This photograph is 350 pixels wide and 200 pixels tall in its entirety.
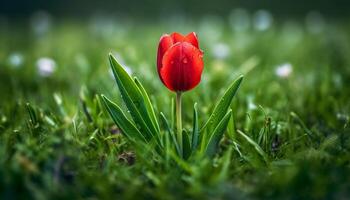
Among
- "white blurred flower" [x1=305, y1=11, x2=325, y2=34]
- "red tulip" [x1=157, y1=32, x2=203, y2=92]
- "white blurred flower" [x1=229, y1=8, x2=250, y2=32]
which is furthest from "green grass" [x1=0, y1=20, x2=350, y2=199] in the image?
"white blurred flower" [x1=229, y1=8, x2=250, y2=32]

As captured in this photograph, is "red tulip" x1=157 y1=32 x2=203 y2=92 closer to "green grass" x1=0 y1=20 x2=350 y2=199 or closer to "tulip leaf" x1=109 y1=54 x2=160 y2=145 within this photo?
"tulip leaf" x1=109 y1=54 x2=160 y2=145

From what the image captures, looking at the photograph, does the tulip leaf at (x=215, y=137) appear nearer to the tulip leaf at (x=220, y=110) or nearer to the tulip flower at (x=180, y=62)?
the tulip leaf at (x=220, y=110)

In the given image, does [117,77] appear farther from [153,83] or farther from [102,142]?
[153,83]

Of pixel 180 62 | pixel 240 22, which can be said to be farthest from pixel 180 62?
pixel 240 22

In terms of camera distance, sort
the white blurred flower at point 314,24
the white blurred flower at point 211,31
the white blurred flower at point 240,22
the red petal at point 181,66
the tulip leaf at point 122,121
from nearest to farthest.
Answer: the red petal at point 181,66 → the tulip leaf at point 122,121 → the white blurred flower at point 211,31 → the white blurred flower at point 314,24 → the white blurred flower at point 240,22

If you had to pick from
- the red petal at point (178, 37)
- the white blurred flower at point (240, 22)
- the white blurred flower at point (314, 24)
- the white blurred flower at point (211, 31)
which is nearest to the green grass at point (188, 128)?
the red petal at point (178, 37)

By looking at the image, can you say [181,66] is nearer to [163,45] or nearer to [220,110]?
[163,45]
